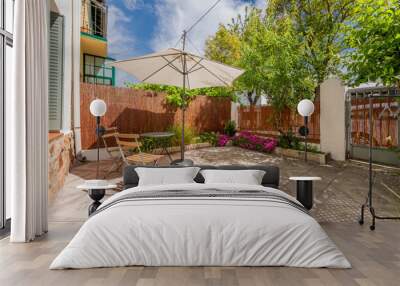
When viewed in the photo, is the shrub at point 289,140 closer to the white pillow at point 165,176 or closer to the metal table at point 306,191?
the metal table at point 306,191

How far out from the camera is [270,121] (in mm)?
9305

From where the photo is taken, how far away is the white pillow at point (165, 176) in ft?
12.4

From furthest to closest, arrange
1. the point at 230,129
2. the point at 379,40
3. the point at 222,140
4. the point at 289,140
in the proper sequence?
the point at 230,129
the point at 222,140
the point at 289,140
the point at 379,40

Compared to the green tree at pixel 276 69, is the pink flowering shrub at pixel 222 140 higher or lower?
lower

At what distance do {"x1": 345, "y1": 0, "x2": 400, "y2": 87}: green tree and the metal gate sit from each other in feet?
6.60

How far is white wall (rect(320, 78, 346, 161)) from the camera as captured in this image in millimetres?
7855

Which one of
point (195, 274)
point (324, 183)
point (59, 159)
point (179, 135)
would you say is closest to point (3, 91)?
point (59, 159)

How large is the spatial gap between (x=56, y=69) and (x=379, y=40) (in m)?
4.59

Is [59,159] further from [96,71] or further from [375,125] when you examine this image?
[96,71]

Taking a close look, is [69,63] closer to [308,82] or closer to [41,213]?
[41,213]

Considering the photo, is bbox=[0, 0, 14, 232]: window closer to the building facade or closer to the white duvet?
the white duvet

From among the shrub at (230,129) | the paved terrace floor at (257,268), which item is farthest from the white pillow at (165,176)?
the shrub at (230,129)

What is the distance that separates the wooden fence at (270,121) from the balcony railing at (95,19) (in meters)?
4.59

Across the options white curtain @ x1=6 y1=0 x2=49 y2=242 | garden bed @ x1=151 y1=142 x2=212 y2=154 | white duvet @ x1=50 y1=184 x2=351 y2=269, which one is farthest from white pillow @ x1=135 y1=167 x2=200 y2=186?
garden bed @ x1=151 y1=142 x2=212 y2=154
